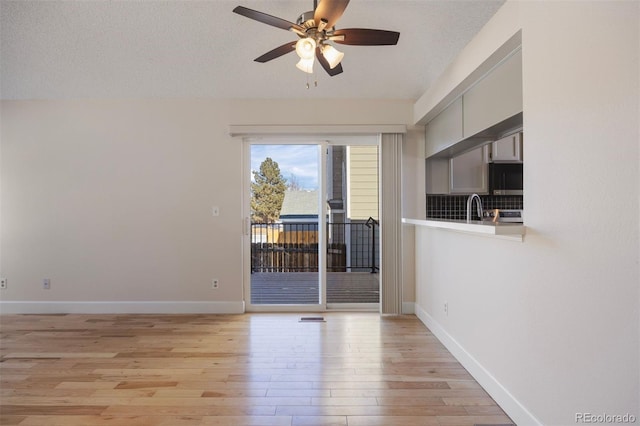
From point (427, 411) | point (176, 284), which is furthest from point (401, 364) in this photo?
point (176, 284)

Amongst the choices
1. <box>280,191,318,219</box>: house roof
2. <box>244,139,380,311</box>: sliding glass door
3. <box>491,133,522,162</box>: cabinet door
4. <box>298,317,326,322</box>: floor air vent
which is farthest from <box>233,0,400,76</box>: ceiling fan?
<box>298,317,326,322</box>: floor air vent

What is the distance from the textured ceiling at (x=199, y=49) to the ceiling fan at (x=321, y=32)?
58 cm

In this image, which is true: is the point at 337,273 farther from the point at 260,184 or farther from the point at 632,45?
the point at 632,45

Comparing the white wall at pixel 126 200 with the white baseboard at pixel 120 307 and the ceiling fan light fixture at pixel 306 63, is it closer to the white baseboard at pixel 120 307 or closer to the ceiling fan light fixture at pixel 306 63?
the white baseboard at pixel 120 307

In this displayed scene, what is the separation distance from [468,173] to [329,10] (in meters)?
2.61

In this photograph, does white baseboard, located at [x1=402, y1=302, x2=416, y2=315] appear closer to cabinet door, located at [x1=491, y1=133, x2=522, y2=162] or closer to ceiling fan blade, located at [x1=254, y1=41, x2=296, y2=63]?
cabinet door, located at [x1=491, y1=133, x2=522, y2=162]

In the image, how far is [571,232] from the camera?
1475 millimetres

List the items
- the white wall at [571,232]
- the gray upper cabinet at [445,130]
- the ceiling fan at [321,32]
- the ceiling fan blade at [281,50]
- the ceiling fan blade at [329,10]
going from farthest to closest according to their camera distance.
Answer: the gray upper cabinet at [445,130], the ceiling fan blade at [281,50], the ceiling fan at [321,32], the ceiling fan blade at [329,10], the white wall at [571,232]

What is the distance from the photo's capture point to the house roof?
4066 mm

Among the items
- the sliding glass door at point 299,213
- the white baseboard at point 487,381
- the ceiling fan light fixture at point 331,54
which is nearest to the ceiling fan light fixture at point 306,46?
the ceiling fan light fixture at point 331,54

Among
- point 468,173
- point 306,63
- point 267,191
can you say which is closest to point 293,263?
point 267,191

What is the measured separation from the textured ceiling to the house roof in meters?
1.15

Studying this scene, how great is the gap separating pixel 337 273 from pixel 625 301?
354 centimetres

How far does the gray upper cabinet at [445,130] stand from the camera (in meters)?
2.86
